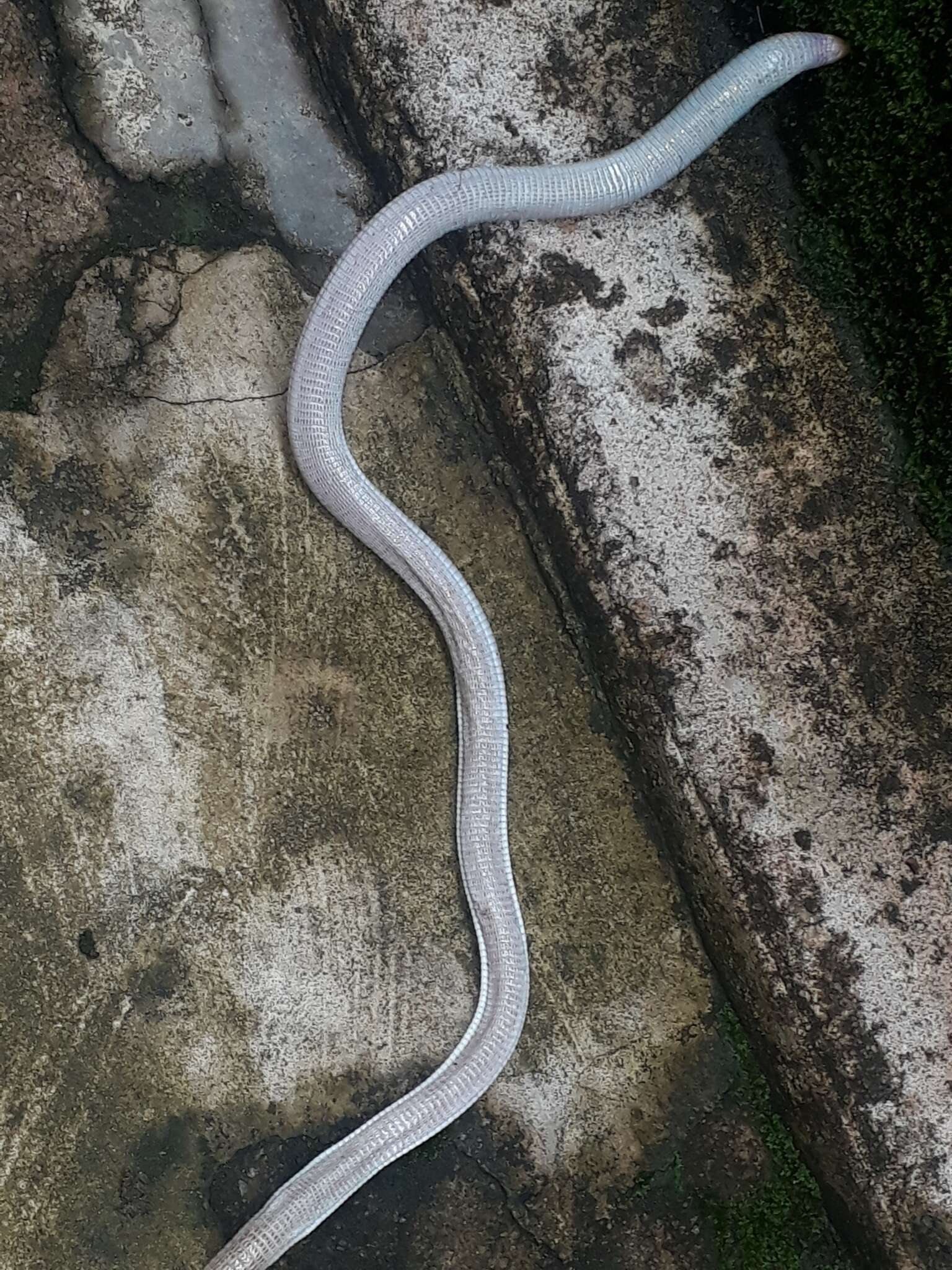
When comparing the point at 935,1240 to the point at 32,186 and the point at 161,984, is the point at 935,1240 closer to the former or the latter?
the point at 161,984

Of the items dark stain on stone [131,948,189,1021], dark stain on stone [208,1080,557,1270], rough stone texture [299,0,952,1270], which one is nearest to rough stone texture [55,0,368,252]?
rough stone texture [299,0,952,1270]

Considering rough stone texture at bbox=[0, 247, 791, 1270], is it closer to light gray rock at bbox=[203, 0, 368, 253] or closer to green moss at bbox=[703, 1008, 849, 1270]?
green moss at bbox=[703, 1008, 849, 1270]

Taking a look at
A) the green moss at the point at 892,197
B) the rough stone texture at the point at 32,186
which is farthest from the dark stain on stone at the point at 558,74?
the rough stone texture at the point at 32,186

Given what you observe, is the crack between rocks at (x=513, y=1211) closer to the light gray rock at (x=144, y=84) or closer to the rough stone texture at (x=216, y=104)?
the rough stone texture at (x=216, y=104)

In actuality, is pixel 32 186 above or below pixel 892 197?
below

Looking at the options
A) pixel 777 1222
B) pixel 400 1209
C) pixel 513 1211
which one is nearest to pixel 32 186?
pixel 400 1209

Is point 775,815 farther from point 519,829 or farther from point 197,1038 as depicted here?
point 197,1038
